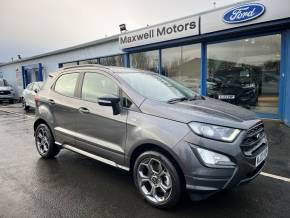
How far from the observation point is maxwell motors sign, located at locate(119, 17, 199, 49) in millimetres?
9859

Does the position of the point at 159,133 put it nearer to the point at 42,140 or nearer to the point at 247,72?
the point at 42,140

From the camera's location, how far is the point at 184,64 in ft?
37.2

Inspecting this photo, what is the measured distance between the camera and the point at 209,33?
9.44 metres

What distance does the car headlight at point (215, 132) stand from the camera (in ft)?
9.68

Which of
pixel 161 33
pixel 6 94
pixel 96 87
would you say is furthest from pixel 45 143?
pixel 6 94

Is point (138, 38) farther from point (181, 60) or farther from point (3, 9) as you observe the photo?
point (3, 9)

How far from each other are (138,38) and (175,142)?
9633 mm

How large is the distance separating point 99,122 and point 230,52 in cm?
716

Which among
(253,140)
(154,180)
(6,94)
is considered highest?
(253,140)

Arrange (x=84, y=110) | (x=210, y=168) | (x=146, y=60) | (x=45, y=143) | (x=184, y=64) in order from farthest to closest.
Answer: (x=146, y=60) < (x=184, y=64) < (x=45, y=143) < (x=84, y=110) < (x=210, y=168)

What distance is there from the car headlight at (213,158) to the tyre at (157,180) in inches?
15.9

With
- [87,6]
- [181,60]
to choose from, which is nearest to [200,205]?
[181,60]

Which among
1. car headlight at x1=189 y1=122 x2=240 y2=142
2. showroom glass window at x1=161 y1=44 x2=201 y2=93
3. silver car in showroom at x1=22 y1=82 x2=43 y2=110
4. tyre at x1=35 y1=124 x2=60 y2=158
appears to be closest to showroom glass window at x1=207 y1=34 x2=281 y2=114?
showroom glass window at x1=161 y1=44 x2=201 y2=93

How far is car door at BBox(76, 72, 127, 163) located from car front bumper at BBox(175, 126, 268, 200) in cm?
102
